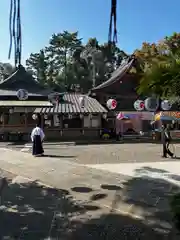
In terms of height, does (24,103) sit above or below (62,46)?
below

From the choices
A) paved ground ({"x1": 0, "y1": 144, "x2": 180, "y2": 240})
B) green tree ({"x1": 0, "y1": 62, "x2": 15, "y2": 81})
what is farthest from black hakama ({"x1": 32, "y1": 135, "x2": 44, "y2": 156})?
green tree ({"x1": 0, "y1": 62, "x2": 15, "y2": 81})

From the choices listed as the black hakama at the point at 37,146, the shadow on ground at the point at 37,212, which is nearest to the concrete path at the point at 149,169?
the shadow on ground at the point at 37,212

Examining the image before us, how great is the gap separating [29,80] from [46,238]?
847 inches

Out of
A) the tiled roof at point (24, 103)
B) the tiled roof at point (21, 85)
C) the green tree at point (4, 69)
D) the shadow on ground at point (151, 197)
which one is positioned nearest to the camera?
the shadow on ground at point (151, 197)

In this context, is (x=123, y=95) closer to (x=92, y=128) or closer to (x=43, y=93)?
(x=92, y=128)

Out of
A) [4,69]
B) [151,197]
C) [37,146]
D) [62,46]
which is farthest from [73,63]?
[151,197]

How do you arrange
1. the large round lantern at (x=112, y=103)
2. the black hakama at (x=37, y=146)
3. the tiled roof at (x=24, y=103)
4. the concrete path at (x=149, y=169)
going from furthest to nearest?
1. the large round lantern at (x=112, y=103)
2. the tiled roof at (x=24, y=103)
3. the black hakama at (x=37, y=146)
4. the concrete path at (x=149, y=169)

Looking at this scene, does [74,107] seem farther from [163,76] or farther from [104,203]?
[163,76]

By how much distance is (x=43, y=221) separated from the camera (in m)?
5.18

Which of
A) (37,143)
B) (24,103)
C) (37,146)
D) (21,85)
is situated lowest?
(37,146)

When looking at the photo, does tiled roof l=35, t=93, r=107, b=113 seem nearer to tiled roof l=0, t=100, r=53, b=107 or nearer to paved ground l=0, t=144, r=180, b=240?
tiled roof l=0, t=100, r=53, b=107

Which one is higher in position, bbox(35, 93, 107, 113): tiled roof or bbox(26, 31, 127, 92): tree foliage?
bbox(26, 31, 127, 92): tree foliage

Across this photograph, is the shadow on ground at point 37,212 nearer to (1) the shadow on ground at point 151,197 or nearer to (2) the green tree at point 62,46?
(1) the shadow on ground at point 151,197

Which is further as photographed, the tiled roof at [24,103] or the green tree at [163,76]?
the tiled roof at [24,103]
